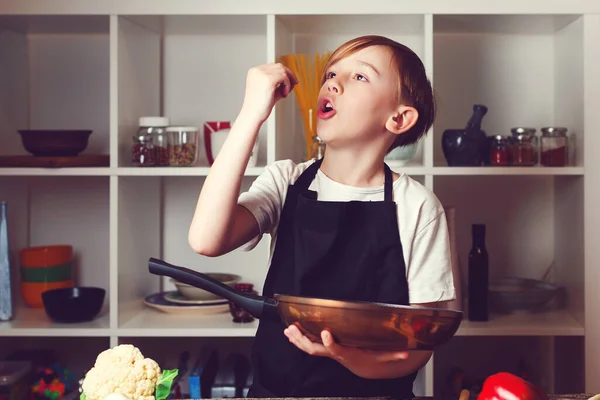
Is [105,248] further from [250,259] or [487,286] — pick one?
[487,286]

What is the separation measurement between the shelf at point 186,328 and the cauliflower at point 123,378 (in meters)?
1.13

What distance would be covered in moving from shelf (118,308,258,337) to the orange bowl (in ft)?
1.22

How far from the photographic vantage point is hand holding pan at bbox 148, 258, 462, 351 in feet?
3.28

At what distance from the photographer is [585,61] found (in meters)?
2.19

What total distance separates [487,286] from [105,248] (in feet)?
4.20

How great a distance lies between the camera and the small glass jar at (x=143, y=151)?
224 centimetres

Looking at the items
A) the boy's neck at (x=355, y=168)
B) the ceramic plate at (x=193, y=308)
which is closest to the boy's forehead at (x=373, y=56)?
the boy's neck at (x=355, y=168)

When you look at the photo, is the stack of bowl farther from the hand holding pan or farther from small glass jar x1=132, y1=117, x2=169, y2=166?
the hand holding pan

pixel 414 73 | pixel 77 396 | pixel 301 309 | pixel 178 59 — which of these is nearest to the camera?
pixel 301 309

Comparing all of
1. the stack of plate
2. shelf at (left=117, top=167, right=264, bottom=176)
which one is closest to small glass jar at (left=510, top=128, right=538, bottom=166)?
shelf at (left=117, top=167, right=264, bottom=176)

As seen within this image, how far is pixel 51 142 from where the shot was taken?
2.24 meters

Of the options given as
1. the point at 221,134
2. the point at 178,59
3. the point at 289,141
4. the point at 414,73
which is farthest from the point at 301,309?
the point at 178,59

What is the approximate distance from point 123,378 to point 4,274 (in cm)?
145

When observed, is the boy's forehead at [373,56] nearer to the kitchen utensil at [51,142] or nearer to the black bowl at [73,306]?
the kitchen utensil at [51,142]
